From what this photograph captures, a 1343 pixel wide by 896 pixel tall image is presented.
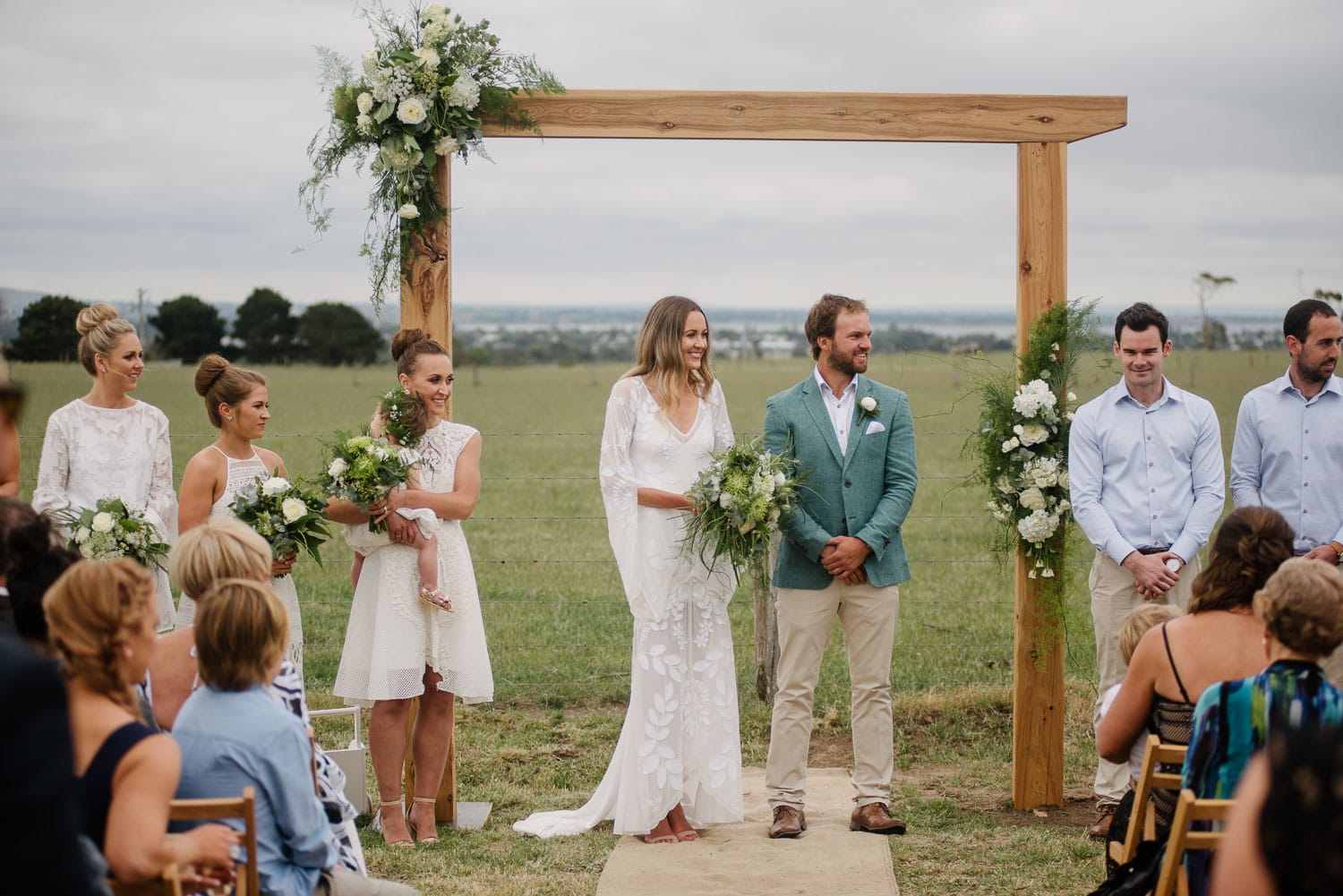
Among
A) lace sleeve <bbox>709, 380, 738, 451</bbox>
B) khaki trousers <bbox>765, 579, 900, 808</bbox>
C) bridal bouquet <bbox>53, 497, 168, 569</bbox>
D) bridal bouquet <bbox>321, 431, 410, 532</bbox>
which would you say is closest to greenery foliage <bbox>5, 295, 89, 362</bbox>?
bridal bouquet <bbox>53, 497, 168, 569</bbox>

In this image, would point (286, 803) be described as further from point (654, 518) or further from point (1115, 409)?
point (1115, 409)

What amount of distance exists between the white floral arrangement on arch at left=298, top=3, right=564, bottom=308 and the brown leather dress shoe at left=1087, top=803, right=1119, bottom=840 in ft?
13.6

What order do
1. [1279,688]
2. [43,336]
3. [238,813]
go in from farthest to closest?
[43,336]
[1279,688]
[238,813]

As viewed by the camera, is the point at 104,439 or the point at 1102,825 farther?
the point at 1102,825

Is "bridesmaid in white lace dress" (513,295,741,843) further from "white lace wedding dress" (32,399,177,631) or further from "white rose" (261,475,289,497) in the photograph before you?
"white lace wedding dress" (32,399,177,631)

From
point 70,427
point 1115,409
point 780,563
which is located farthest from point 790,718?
point 70,427

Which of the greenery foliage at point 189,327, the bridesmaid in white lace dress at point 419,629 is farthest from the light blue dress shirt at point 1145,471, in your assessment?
the greenery foliage at point 189,327

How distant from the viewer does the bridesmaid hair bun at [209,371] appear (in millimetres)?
5602

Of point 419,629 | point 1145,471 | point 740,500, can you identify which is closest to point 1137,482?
point 1145,471

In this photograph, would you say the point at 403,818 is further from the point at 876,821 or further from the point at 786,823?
the point at 876,821

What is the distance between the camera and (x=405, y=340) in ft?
19.5

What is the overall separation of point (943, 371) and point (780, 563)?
45260 millimetres

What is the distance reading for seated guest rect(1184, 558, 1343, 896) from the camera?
3135 millimetres

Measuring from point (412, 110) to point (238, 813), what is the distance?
3.65 metres
